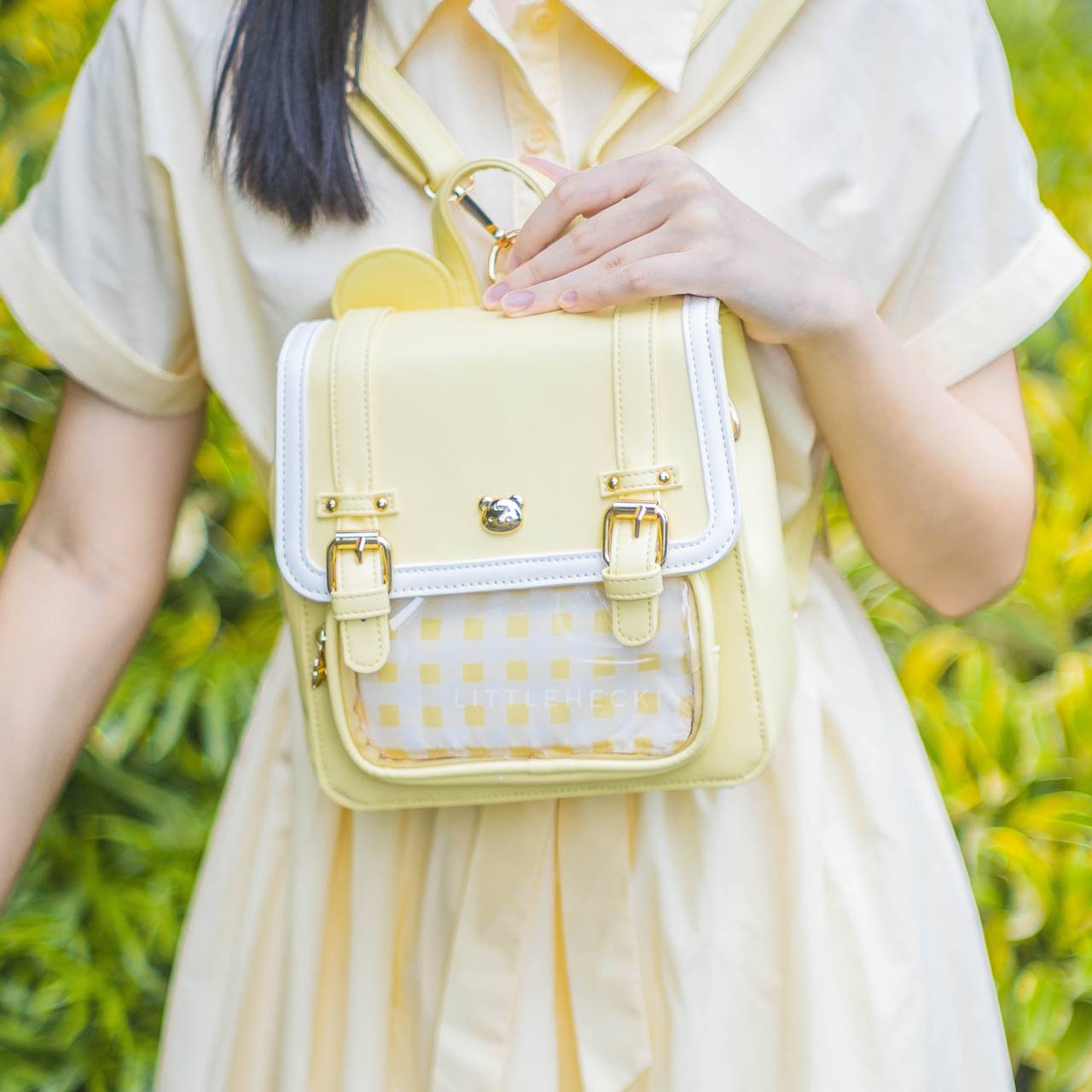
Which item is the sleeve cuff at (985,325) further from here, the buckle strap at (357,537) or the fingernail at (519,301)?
the buckle strap at (357,537)

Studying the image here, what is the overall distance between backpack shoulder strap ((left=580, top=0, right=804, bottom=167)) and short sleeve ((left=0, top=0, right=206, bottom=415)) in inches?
13.3

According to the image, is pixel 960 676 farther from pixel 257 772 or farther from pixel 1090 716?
pixel 257 772

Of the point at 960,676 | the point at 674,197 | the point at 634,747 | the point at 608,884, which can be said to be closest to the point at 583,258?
the point at 674,197

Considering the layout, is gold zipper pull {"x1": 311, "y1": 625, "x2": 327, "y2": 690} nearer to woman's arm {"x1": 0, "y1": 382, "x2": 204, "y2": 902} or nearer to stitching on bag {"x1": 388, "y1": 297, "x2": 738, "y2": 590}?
stitching on bag {"x1": 388, "y1": 297, "x2": 738, "y2": 590}

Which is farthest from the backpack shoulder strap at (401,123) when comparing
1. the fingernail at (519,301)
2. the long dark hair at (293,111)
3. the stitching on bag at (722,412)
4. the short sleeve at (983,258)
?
the short sleeve at (983,258)

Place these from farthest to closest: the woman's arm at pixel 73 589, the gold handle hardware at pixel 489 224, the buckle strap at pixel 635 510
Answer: the woman's arm at pixel 73 589 → the gold handle hardware at pixel 489 224 → the buckle strap at pixel 635 510

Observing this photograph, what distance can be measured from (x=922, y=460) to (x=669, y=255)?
24cm

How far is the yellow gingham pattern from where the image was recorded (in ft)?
2.59

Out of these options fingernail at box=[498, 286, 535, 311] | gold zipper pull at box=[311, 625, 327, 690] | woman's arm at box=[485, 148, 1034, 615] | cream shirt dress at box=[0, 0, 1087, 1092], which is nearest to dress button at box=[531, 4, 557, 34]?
cream shirt dress at box=[0, 0, 1087, 1092]

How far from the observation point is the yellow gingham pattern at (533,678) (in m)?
0.79

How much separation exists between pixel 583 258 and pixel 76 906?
1.40 m

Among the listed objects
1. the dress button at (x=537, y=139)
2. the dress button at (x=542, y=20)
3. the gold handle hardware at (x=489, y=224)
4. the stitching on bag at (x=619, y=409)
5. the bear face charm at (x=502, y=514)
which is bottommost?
the bear face charm at (x=502, y=514)

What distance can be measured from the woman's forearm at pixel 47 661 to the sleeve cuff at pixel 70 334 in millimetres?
133

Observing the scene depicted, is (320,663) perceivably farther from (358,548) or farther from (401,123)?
(401,123)
